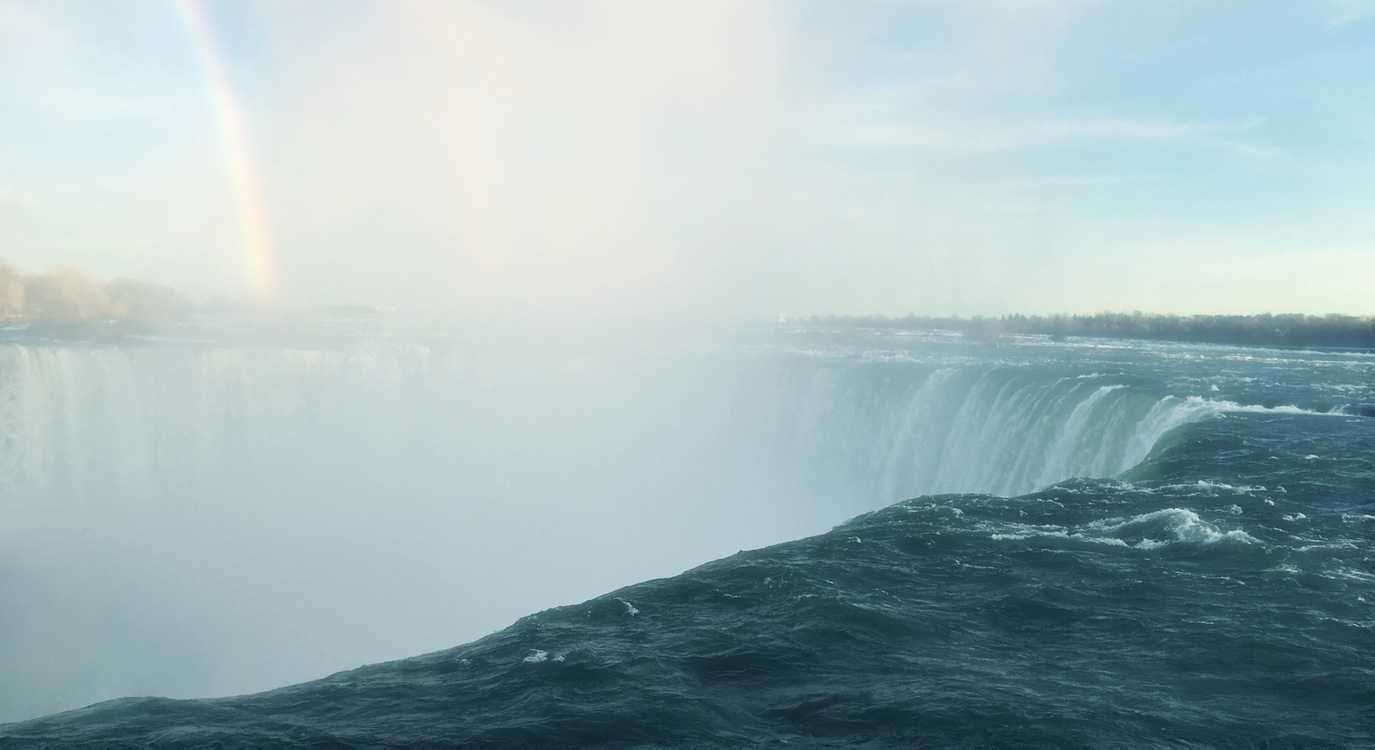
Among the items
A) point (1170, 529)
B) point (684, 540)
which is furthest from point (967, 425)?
point (1170, 529)

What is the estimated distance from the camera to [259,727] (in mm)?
10062

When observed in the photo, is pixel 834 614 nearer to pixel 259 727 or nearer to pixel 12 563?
→ pixel 259 727

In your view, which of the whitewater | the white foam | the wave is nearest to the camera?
the whitewater

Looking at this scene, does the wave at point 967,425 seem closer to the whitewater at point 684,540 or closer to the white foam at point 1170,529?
the whitewater at point 684,540

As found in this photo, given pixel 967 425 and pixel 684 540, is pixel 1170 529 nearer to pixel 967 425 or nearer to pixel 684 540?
pixel 967 425

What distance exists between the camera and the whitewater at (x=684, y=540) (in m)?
10.4

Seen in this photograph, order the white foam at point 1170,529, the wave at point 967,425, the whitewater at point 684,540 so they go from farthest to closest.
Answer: the wave at point 967,425
the white foam at point 1170,529
the whitewater at point 684,540

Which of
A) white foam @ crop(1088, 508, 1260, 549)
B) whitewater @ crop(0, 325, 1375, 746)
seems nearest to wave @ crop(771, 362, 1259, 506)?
whitewater @ crop(0, 325, 1375, 746)

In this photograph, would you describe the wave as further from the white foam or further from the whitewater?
the white foam

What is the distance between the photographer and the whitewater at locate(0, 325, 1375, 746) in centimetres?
1038

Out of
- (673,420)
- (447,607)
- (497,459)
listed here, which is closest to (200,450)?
(497,459)

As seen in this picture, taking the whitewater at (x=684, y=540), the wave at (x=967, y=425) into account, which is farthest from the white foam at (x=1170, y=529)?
the wave at (x=967, y=425)

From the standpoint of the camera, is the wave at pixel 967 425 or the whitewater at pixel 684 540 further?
the wave at pixel 967 425

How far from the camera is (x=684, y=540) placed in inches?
1769
